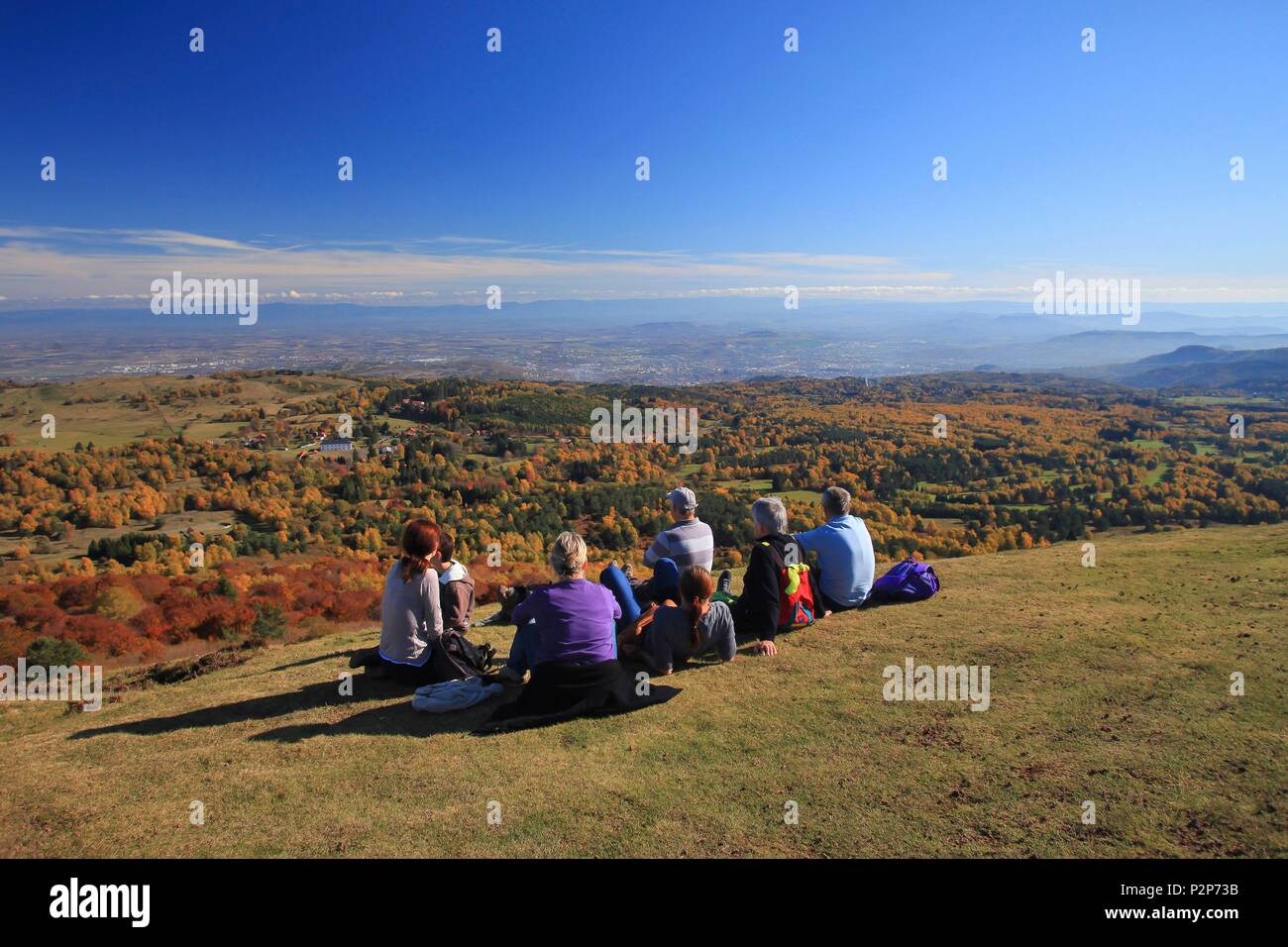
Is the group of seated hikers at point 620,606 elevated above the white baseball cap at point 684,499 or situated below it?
below

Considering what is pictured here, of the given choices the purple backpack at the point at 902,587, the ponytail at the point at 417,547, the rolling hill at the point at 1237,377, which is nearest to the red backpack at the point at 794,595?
the purple backpack at the point at 902,587

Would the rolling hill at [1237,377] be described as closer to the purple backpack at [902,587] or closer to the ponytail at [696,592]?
the purple backpack at [902,587]

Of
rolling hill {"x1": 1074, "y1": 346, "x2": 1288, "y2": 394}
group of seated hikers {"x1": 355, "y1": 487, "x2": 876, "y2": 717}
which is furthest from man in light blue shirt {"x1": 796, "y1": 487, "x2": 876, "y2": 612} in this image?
rolling hill {"x1": 1074, "y1": 346, "x2": 1288, "y2": 394}

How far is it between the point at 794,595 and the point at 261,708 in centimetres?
660

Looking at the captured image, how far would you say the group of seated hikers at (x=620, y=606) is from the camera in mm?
6211

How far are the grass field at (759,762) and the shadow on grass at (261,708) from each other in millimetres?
37

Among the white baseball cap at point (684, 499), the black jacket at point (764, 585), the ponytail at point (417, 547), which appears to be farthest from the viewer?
the white baseball cap at point (684, 499)

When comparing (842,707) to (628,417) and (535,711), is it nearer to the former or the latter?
(535,711)

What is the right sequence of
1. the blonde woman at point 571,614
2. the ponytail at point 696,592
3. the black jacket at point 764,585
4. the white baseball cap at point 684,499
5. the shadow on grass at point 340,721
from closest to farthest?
1. the blonde woman at point 571,614
2. the shadow on grass at point 340,721
3. the ponytail at point 696,592
4. the black jacket at point 764,585
5. the white baseball cap at point 684,499

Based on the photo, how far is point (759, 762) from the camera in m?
5.38

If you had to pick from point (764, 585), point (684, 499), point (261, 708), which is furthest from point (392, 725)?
point (764, 585)

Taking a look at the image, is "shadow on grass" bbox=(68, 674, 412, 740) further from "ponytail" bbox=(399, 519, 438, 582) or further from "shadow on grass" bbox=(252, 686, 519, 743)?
"ponytail" bbox=(399, 519, 438, 582)
